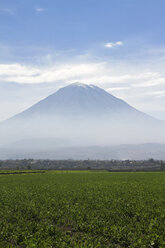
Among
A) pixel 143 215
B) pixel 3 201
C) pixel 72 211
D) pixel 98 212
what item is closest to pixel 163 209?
pixel 143 215

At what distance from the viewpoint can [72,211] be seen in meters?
20.8

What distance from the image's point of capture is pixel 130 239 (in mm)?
14867

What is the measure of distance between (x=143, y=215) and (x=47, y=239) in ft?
23.9

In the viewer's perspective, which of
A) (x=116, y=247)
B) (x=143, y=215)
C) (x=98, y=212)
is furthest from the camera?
(x=98, y=212)

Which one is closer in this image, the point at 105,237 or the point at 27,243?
the point at 27,243

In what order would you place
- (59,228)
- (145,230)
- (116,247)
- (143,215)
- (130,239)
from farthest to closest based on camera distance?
(143,215) < (59,228) < (145,230) < (130,239) < (116,247)

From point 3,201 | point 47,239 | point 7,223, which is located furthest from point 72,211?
point 3,201

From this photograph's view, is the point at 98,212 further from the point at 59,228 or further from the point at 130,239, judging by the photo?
the point at 130,239

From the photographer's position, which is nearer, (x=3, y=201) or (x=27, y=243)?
(x=27, y=243)

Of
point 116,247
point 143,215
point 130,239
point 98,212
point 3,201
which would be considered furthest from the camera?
point 3,201

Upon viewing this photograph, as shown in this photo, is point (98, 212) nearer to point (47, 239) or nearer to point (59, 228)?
point (59, 228)

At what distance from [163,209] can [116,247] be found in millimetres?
7699

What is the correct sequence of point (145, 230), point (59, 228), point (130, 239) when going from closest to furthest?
point (130, 239)
point (145, 230)
point (59, 228)

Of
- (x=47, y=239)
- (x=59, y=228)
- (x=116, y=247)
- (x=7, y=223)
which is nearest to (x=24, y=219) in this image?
(x=7, y=223)
